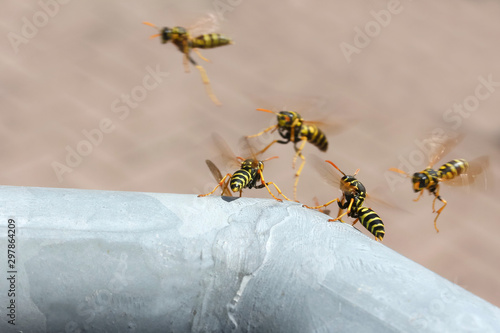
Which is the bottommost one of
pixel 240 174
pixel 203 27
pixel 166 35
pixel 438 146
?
pixel 240 174

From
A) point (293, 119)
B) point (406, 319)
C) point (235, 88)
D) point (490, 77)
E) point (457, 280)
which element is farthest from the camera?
point (490, 77)

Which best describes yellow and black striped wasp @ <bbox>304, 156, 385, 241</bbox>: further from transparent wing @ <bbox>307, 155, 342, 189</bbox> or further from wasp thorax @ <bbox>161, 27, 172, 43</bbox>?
wasp thorax @ <bbox>161, 27, 172, 43</bbox>

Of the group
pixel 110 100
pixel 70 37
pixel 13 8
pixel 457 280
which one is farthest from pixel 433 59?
pixel 13 8

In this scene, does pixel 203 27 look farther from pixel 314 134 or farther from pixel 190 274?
pixel 190 274

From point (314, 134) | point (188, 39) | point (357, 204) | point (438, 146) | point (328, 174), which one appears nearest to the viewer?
point (357, 204)

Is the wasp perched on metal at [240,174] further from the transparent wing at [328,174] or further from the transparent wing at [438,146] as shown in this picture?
the transparent wing at [438,146]

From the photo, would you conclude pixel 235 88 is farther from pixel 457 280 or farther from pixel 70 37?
pixel 457 280

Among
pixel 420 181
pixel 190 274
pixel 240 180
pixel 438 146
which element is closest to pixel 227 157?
pixel 240 180
